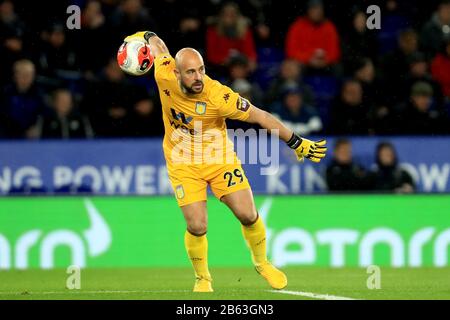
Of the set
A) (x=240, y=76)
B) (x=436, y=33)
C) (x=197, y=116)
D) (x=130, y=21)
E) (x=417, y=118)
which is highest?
(x=130, y=21)

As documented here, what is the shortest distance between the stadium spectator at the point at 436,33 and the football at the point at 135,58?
7132mm

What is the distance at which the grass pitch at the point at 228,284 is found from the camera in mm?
9289

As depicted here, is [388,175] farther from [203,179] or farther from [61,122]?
[203,179]

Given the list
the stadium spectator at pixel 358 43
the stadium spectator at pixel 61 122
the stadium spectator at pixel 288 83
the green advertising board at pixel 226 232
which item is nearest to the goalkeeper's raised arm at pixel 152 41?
the green advertising board at pixel 226 232

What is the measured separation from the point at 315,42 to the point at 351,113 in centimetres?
147

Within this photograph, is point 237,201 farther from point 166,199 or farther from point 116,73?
point 116,73

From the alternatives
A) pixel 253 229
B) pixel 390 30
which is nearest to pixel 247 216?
pixel 253 229

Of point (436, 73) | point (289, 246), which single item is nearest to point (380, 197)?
point (289, 246)

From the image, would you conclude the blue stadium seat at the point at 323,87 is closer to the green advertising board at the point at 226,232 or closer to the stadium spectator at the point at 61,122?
the green advertising board at the point at 226,232

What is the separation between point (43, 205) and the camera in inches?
515

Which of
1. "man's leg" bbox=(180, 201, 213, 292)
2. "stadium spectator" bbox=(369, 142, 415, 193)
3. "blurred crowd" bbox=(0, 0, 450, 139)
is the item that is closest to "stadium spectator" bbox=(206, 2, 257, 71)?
"blurred crowd" bbox=(0, 0, 450, 139)

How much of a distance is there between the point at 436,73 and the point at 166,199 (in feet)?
16.4

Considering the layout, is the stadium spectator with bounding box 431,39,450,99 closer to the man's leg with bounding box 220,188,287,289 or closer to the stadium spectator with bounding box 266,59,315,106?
the stadium spectator with bounding box 266,59,315,106

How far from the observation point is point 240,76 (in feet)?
49.7
